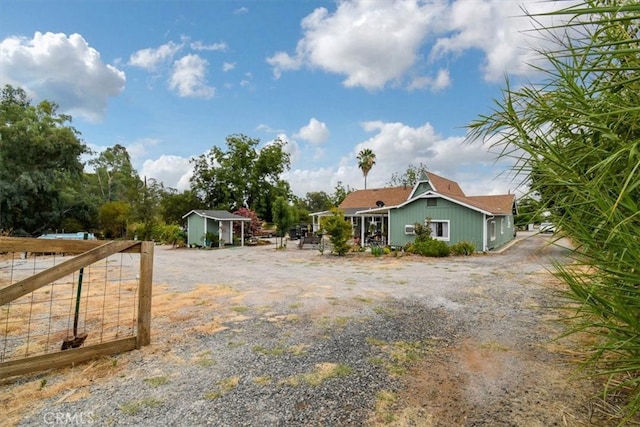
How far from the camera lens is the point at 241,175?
106 feet

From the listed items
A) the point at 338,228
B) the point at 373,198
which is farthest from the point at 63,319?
the point at 373,198

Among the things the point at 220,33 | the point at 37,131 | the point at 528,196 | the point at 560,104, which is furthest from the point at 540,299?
the point at 37,131

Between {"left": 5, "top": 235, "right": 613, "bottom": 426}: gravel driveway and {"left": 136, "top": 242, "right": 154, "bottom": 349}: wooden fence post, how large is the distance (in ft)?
0.51

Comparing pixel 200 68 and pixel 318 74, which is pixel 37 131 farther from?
pixel 318 74

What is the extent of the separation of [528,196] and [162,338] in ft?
14.5

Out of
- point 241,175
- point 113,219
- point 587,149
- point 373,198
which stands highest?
point 241,175

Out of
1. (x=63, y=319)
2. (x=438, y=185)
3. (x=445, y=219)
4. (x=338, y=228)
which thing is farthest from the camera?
(x=438, y=185)

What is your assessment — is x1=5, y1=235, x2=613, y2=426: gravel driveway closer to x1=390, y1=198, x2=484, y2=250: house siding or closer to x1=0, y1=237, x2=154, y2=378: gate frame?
x1=0, y1=237, x2=154, y2=378: gate frame

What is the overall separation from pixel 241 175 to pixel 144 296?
29.5 metres

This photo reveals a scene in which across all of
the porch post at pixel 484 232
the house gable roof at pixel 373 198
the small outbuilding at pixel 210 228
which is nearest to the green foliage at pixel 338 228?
the porch post at pixel 484 232

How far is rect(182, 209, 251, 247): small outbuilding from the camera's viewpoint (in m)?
20.9

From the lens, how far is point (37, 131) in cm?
1998

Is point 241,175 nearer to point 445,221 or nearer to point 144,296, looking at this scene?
point 445,221

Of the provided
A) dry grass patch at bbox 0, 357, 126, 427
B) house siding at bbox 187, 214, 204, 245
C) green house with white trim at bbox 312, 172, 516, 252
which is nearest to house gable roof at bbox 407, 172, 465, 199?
green house with white trim at bbox 312, 172, 516, 252
